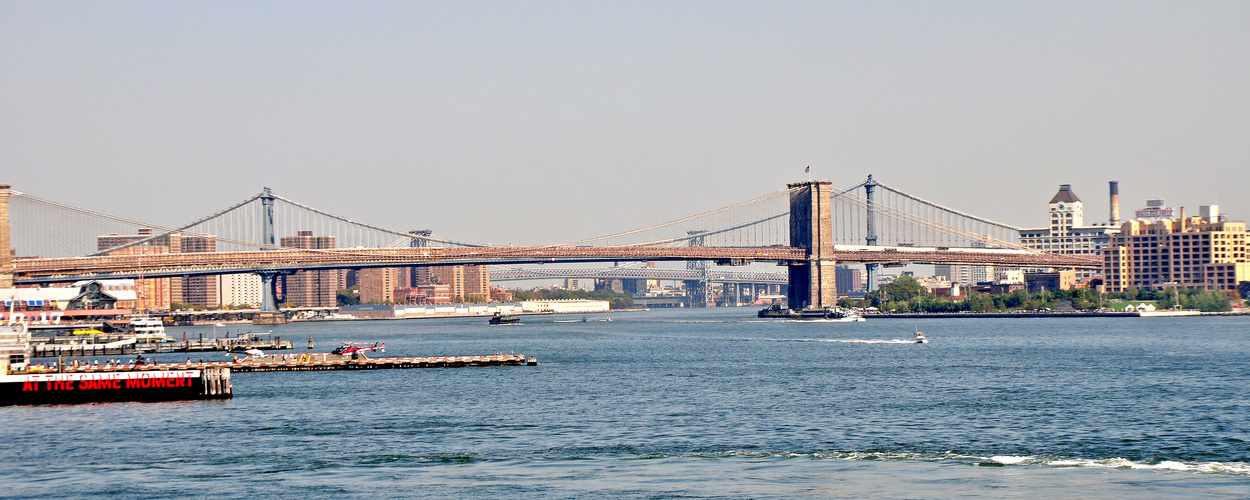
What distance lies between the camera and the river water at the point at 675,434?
1054 inches

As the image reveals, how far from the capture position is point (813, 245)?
130000mm

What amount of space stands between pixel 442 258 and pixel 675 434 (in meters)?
85.1

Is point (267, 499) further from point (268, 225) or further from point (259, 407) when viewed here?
point (268, 225)

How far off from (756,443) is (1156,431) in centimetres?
919

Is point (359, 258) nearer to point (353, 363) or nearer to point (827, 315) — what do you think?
point (827, 315)

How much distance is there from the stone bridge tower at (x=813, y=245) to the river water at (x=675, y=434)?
71.0 m

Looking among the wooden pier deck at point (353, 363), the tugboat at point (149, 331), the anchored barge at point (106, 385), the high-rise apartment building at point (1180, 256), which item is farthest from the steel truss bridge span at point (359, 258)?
the anchored barge at point (106, 385)

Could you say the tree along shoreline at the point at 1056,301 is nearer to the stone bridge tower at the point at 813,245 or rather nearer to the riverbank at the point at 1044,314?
the riverbank at the point at 1044,314

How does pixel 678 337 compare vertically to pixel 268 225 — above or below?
below

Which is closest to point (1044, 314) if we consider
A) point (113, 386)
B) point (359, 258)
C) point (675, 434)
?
point (359, 258)

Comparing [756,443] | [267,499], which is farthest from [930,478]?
[267,499]

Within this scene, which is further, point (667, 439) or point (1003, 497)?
point (667, 439)

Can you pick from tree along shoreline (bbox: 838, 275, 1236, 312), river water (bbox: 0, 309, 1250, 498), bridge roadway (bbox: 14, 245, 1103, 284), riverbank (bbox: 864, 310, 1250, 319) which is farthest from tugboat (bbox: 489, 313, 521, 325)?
river water (bbox: 0, 309, 1250, 498)

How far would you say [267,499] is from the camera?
25.6 meters
